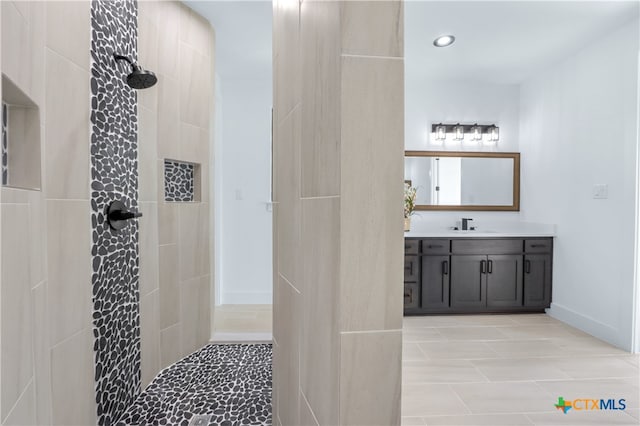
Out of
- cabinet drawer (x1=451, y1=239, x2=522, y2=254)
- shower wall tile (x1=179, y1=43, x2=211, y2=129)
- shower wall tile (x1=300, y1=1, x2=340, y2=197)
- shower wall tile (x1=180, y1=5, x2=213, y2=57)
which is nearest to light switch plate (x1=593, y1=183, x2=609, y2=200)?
cabinet drawer (x1=451, y1=239, x2=522, y2=254)

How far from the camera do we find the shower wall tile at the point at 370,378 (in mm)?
791

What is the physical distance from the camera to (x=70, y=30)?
151cm

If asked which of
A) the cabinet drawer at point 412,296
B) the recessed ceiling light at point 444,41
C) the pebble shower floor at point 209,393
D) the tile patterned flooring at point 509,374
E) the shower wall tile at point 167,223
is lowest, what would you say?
the tile patterned flooring at point 509,374

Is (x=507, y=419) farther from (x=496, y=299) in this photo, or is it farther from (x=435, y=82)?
(x=435, y=82)

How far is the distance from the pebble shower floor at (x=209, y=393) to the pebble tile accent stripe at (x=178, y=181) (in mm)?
1113

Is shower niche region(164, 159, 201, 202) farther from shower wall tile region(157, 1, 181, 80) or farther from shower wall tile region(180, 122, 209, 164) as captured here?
shower wall tile region(157, 1, 181, 80)

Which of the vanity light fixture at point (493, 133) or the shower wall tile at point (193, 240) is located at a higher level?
the vanity light fixture at point (493, 133)

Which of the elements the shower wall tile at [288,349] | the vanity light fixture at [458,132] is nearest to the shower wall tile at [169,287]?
the shower wall tile at [288,349]

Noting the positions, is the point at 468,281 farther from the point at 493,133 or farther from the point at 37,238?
the point at 37,238

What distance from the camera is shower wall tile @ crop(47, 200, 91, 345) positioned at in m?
1.41

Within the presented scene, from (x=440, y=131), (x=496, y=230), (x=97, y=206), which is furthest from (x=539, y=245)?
(x=97, y=206)

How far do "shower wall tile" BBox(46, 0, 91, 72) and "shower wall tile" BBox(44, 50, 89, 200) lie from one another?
0.04 m

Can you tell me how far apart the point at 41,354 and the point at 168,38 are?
1999mm

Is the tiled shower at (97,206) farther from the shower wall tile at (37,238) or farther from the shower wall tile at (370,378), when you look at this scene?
the shower wall tile at (370,378)
